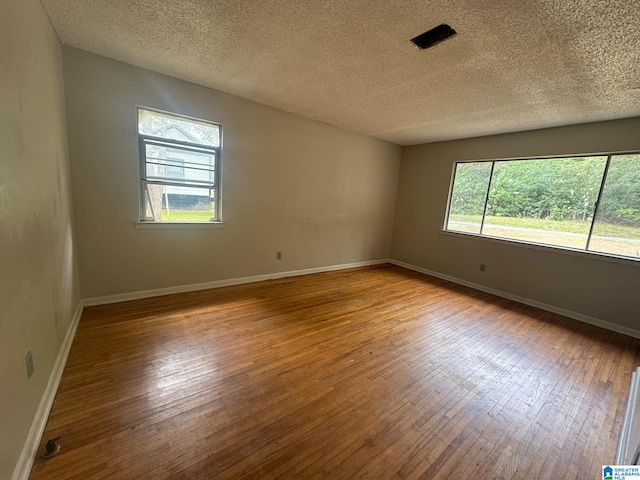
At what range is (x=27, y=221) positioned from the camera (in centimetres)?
134

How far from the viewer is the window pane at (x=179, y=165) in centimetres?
294

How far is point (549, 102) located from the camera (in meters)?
2.72

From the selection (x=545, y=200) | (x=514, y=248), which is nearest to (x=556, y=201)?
(x=545, y=200)

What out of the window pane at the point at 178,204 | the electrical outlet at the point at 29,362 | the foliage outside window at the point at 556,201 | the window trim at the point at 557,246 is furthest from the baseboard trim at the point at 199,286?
the foliage outside window at the point at 556,201

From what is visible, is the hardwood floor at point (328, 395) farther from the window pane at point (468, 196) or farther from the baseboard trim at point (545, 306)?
the window pane at point (468, 196)

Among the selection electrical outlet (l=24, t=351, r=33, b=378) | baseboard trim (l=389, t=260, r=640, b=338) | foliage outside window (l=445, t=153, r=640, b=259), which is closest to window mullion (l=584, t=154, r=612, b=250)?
foliage outside window (l=445, t=153, r=640, b=259)

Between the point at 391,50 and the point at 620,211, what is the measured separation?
345 cm

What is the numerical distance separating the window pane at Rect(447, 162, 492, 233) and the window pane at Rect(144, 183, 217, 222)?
166 inches

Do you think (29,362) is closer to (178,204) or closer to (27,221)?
(27,221)

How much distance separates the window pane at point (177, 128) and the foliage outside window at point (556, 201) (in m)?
4.22

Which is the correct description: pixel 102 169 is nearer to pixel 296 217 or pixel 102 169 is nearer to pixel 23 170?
pixel 23 170

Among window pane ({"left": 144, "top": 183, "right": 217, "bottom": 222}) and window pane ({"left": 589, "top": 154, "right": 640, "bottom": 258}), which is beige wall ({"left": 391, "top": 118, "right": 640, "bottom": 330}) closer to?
window pane ({"left": 589, "top": 154, "right": 640, "bottom": 258})

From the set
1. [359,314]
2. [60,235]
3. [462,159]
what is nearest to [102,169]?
[60,235]

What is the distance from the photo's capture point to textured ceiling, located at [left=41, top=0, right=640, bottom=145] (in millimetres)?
1622
